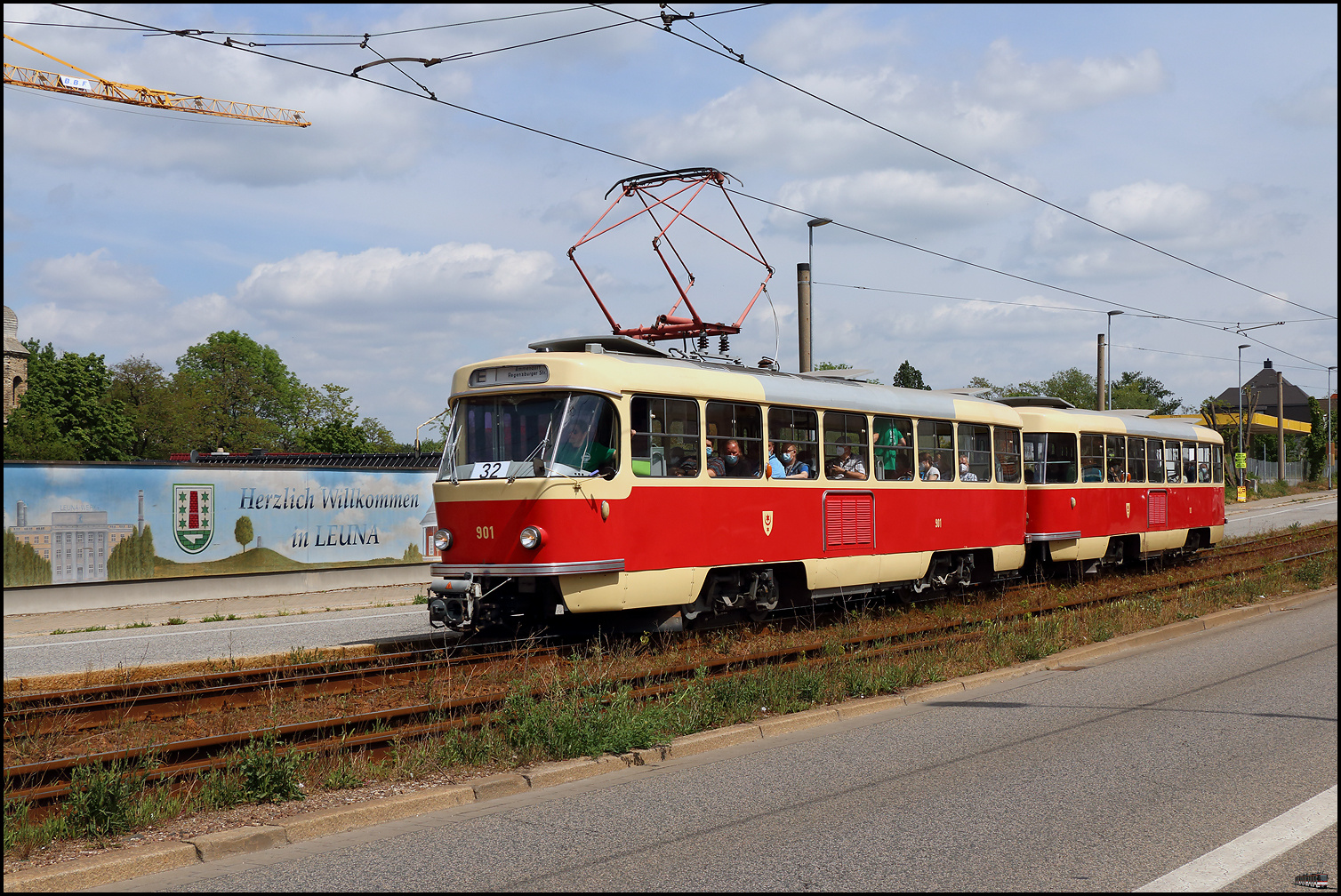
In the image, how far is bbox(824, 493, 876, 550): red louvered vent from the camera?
15266 mm

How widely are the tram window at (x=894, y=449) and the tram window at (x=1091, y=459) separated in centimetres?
628

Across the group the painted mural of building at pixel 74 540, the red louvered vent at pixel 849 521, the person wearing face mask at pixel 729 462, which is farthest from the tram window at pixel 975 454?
the painted mural of building at pixel 74 540

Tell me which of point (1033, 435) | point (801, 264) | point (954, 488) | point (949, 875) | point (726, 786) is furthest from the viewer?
point (801, 264)

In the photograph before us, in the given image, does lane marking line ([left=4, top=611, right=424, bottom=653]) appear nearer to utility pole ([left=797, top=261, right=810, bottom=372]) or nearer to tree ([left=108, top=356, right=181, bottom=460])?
utility pole ([left=797, top=261, right=810, bottom=372])

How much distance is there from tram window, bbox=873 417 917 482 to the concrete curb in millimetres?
4874

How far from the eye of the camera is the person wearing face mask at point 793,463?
14633 mm

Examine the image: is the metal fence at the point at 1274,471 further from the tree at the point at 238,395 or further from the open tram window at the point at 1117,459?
the tree at the point at 238,395

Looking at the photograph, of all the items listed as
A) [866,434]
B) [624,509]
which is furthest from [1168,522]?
[624,509]

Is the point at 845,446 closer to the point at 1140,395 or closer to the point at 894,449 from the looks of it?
the point at 894,449

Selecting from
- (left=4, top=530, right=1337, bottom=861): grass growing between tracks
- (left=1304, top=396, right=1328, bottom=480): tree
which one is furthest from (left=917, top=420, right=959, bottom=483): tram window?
(left=1304, top=396, right=1328, bottom=480): tree

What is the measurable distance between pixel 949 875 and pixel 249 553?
18.7 m

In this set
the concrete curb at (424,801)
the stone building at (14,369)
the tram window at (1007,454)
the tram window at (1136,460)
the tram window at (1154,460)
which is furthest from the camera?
the stone building at (14,369)

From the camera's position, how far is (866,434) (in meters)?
16.1

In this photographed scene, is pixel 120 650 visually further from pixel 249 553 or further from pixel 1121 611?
pixel 1121 611
